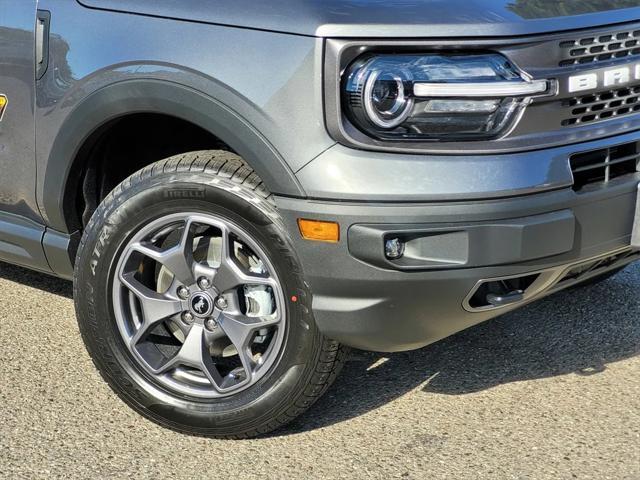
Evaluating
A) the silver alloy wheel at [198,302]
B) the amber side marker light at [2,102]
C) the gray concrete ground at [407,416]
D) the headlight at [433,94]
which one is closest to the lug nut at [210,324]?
the silver alloy wheel at [198,302]

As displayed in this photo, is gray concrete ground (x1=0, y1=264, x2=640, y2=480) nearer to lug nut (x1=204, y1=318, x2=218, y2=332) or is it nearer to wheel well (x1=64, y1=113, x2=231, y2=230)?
lug nut (x1=204, y1=318, x2=218, y2=332)

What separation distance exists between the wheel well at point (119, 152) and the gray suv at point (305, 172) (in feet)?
0.04

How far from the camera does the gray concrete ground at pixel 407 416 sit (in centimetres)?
306

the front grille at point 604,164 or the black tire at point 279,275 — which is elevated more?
the front grille at point 604,164

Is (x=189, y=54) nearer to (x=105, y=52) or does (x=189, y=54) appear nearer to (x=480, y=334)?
(x=105, y=52)

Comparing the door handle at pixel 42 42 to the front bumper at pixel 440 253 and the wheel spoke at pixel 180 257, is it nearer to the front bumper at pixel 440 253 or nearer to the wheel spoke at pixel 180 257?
the wheel spoke at pixel 180 257

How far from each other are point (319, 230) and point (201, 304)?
→ 560mm

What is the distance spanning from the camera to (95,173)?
3.39 metres

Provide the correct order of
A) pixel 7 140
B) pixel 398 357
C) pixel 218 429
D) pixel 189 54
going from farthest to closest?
1. pixel 398 357
2. pixel 7 140
3. pixel 218 429
4. pixel 189 54

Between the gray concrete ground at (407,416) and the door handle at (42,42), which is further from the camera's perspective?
the door handle at (42,42)

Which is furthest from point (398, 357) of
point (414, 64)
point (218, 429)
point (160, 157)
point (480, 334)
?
point (414, 64)

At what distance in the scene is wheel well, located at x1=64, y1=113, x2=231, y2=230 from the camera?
10.8ft

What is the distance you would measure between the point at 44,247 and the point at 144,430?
0.71m

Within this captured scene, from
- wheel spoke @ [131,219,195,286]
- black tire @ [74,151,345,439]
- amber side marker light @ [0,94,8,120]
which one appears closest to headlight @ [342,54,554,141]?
black tire @ [74,151,345,439]
